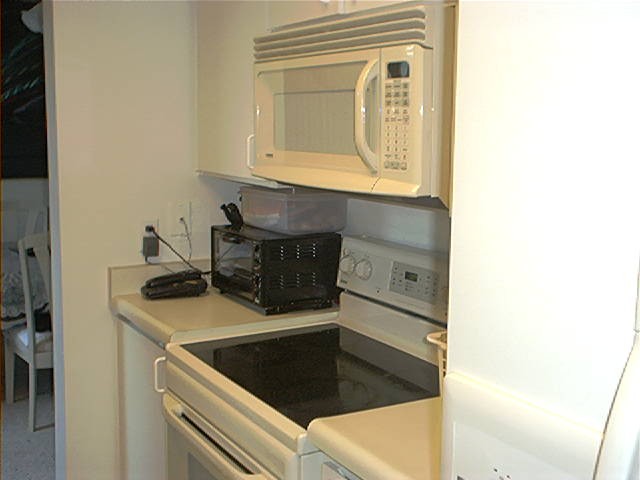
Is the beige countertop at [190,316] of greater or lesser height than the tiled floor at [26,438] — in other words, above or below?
above

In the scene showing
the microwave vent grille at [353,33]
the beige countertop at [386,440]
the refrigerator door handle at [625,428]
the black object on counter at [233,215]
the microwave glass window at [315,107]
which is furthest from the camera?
the black object on counter at [233,215]

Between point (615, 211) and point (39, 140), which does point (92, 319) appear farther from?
point (39, 140)

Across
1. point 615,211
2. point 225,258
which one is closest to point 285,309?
point 225,258

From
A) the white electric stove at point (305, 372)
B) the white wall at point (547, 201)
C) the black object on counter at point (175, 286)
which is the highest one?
the white wall at point (547, 201)

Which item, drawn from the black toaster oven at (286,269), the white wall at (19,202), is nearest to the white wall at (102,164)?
the black toaster oven at (286,269)

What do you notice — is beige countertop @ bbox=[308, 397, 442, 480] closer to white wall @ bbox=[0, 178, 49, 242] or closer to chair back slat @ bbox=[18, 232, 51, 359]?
chair back slat @ bbox=[18, 232, 51, 359]

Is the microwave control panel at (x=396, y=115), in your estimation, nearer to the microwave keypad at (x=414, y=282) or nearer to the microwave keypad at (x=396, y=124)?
the microwave keypad at (x=396, y=124)

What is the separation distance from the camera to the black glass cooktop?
70.4 inches

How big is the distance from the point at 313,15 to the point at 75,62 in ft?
3.07

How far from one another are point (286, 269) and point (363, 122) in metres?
0.75

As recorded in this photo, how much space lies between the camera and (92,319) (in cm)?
271

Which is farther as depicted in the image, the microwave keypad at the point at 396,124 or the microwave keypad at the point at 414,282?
the microwave keypad at the point at 414,282

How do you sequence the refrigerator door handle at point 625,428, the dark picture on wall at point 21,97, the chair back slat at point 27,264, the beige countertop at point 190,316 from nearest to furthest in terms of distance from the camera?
1. the refrigerator door handle at point 625,428
2. the beige countertop at point 190,316
3. the chair back slat at point 27,264
4. the dark picture on wall at point 21,97

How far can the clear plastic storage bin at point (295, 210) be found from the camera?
2531 millimetres
